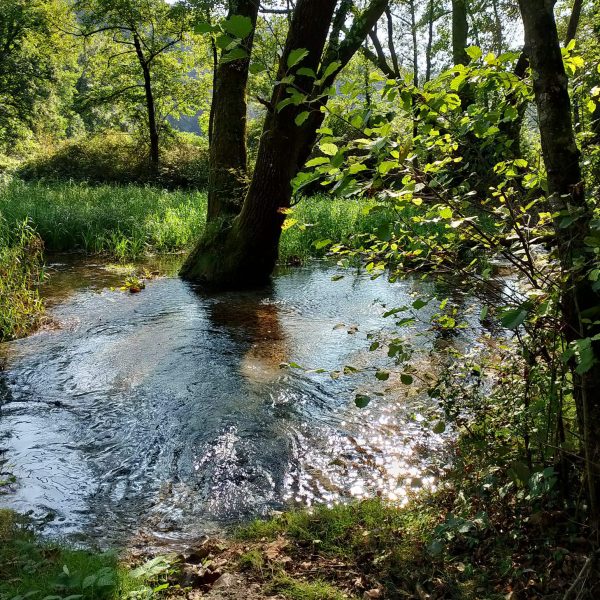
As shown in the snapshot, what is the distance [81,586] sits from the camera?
2211mm

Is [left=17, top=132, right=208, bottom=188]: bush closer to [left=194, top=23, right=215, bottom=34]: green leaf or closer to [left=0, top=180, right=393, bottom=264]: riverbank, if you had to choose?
[left=0, top=180, right=393, bottom=264]: riverbank

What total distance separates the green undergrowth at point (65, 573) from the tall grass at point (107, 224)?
345 inches

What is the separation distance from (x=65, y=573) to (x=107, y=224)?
435 inches

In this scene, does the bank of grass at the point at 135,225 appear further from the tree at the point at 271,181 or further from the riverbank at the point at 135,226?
the tree at the point at 271,181

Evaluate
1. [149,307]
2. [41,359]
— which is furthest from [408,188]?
[149,307]

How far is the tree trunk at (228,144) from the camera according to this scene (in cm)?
974

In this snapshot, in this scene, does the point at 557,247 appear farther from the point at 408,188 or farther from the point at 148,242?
the point at 148,242

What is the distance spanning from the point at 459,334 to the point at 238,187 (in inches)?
216

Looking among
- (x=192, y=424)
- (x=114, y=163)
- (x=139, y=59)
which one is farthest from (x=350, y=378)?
(x=139, y=59)

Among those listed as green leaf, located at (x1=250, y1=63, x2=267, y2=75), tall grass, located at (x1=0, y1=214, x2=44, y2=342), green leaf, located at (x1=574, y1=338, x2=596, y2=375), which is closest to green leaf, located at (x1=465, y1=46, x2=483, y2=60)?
green leaf, located at (x1=250, y1=63, x2=267, y2=75)

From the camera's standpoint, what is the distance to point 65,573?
7.24 feet

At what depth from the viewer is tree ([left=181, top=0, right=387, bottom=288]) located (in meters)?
7.16

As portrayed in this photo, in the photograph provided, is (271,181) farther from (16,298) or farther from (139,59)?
(139,59)

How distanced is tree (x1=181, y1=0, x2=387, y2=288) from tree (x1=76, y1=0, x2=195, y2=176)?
16.0 m
